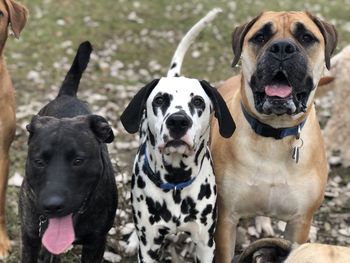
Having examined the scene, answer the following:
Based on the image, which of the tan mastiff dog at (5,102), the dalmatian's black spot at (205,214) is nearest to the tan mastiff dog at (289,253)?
the dalmatian's black spot at (205,214)

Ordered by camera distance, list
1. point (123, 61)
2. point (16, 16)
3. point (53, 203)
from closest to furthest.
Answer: point (53, 203)
point (16, 16)
point (123, 61)

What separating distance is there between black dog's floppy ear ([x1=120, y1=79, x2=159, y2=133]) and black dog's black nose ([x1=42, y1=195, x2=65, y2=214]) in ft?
2.63

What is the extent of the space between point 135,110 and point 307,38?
55.8 inches

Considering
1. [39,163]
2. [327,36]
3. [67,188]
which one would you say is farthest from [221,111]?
[39,163]

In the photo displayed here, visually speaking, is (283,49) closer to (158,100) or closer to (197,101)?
(197,101)

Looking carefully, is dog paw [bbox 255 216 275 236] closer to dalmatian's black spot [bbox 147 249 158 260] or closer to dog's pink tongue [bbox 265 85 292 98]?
dalmatian's black spot [bbox 147 249 158 260]

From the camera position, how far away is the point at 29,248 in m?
4.44

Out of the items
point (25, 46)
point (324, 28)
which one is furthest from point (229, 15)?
point (324, 28)

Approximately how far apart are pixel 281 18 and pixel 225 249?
6.32 feet

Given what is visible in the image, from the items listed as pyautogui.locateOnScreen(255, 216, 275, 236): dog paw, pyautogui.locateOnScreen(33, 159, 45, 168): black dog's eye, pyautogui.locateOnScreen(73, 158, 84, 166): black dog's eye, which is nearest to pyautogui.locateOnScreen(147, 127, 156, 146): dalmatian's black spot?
pyautogui.locateOnScreen(73, 158, 84, 166): black dog's eye

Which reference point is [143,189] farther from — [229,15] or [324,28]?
[229,15]

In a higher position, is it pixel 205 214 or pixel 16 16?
pixel 16 16

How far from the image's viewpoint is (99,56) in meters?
10.5

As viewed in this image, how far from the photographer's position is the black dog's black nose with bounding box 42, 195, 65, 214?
12.4 feet
